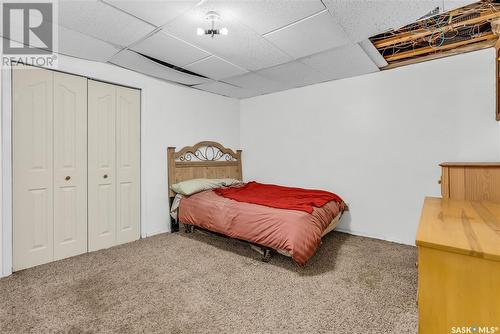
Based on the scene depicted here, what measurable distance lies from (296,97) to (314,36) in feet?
5.79

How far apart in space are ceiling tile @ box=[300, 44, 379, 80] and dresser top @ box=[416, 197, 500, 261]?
194 centimetres

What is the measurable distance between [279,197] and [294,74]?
176cm

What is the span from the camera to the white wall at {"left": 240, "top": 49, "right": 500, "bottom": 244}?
2727mm

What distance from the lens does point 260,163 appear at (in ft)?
15.3

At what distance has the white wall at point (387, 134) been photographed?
8.95 ft

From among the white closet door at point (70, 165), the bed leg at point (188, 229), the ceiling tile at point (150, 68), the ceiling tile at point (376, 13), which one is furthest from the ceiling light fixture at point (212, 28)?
the bed leg at point (188, 229)

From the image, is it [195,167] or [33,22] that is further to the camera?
[195,167]

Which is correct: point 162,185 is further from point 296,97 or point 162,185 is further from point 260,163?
point 296,97

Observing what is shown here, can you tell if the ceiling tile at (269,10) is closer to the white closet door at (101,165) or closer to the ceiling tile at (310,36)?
the ceiling tile at (310,36)

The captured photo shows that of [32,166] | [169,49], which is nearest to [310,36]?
[169,49]

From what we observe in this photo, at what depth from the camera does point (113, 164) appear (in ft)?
10.3

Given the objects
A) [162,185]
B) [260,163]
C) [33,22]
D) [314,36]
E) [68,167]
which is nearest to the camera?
[33,22]

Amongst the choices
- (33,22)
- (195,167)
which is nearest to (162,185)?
(195,167)

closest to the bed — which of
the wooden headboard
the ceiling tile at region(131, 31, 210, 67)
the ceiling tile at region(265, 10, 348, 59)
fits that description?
the wooden headboard
